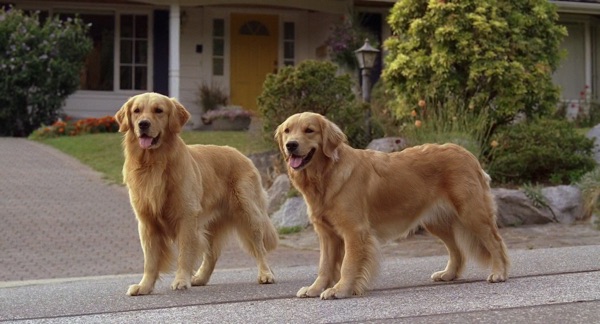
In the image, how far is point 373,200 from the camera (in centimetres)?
725

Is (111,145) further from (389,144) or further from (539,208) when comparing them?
(539,208)

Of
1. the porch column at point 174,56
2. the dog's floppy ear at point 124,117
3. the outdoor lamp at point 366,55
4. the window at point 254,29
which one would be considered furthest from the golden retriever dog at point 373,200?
the window at point 254,29

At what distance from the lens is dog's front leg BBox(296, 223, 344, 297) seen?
7.06m

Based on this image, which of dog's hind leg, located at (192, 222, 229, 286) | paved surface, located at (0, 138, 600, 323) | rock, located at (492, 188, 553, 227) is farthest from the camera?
rock, located at (492, 188, 553, 227)

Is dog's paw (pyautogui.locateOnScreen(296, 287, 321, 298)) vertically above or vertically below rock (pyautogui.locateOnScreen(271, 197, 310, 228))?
below

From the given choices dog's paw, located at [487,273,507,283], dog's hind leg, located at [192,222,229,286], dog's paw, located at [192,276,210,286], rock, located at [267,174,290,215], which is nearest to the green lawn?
rock, located at [267,174,290,215]

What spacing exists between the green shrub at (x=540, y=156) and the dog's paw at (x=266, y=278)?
6094 millimetres

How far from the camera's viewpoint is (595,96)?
81.1 feet

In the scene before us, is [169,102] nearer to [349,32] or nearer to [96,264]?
[96,264]

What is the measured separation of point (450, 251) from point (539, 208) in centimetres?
502

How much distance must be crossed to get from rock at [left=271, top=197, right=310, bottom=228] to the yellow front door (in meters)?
11.6

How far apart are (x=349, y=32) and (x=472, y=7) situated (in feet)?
28.9

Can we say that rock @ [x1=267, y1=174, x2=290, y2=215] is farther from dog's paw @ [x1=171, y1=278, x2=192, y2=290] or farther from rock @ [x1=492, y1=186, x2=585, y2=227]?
dog's paw @ [x1=171, y1=278, x2=192, y2=290]

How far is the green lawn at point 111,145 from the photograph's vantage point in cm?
1692
